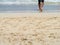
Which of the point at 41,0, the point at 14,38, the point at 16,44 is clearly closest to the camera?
the point at 16,44

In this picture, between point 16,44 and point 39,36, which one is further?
point 39,36

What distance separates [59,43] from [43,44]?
349mm

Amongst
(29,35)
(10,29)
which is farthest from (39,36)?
(10,29)

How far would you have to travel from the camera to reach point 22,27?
6.15 metres

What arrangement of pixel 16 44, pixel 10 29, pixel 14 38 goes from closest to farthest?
pixel 16 44, pixel 14 38, pixel 10 29

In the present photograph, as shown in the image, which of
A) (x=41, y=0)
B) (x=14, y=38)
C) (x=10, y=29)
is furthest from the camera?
(x=41, y=0)

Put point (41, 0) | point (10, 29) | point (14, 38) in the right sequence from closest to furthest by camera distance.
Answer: point (14, 38)
point (10, 29)
point (41, 0)

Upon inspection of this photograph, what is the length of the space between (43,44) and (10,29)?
61.1 inches

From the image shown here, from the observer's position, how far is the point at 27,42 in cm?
470

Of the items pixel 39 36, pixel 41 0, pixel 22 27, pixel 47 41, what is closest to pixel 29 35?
pixel 39 36

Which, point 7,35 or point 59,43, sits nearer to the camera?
point 59,43

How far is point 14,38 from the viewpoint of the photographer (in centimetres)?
496

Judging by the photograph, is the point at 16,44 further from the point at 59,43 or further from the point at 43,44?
the point at 59,43

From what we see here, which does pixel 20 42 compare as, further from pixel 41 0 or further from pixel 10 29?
pixel 41 0
